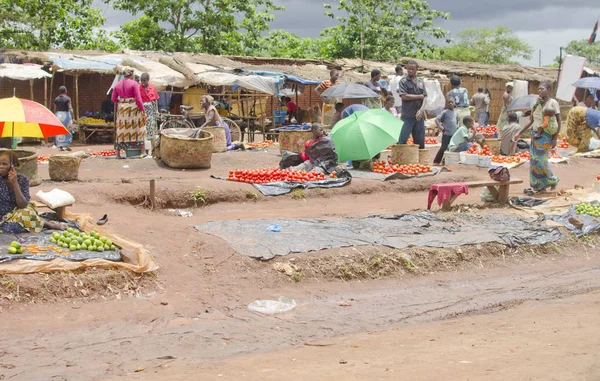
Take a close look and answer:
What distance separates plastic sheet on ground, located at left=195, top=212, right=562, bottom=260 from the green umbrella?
289 centimetres

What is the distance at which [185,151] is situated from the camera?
1368 cm

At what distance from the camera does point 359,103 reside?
16.2 metres

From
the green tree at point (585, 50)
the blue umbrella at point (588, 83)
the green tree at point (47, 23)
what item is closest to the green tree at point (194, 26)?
the green tree at point (47, 23)

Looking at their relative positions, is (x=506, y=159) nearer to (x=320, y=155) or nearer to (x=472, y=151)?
(x=472, y=151)

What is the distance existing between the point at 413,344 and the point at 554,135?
709cm

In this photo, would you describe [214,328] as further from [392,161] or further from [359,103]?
[359,103]

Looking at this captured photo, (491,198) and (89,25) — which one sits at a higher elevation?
(89,25)

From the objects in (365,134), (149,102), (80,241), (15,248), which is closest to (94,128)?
(149,102)

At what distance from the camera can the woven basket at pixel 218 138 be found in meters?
15.8

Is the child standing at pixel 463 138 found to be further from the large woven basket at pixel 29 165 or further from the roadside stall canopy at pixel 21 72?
the roadside stall canopy at pixel 21 72

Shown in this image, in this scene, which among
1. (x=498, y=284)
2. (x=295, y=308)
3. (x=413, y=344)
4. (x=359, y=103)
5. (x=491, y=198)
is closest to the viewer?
(x=413, y=344)

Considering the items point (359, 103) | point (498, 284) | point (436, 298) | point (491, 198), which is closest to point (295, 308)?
point (436, 298)

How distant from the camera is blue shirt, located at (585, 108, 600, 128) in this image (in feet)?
55.7

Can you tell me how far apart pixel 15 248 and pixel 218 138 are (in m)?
8.95
